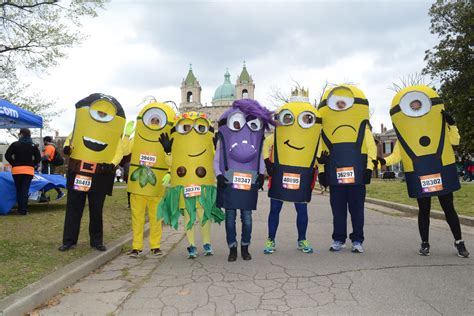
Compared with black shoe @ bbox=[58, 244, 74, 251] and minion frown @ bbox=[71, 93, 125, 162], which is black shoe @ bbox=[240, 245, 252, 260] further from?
black shoe @ bbox=[58, 244, 74, 251]

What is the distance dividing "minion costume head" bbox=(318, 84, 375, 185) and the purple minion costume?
86 centimetres

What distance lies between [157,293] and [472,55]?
1114 inches

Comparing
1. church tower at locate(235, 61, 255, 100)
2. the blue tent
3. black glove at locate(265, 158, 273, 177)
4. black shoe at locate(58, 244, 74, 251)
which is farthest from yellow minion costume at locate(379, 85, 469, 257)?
church tower at locate(235, 61, 255, 100)

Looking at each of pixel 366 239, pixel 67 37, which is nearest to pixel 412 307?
pixel 366 239

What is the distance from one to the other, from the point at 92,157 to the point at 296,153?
272cm

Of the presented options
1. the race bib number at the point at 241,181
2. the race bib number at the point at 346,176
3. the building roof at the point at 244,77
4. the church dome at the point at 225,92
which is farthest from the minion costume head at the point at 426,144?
the building roof at the point at 244,77

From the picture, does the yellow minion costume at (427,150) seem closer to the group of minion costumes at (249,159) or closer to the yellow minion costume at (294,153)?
the group of minion costumes at (249,159)

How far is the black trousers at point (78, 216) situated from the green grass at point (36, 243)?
0.17 metres

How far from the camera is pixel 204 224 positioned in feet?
18.2

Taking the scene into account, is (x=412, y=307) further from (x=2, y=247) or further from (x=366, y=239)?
(x=2, y=247)

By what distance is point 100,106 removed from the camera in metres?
5.64

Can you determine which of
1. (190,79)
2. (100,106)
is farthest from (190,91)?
(100,106)

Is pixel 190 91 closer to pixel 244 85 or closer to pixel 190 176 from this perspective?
pixel 244 85

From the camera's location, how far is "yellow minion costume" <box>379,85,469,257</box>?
5.30 meters
